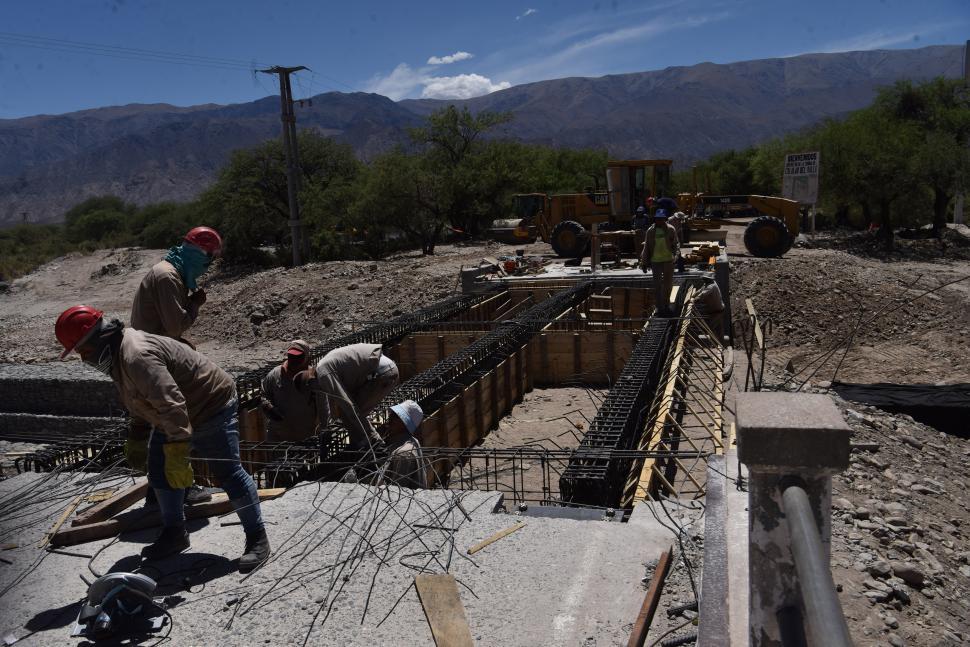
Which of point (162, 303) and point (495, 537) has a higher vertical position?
point (162, 303)

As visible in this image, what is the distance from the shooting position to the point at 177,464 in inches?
152

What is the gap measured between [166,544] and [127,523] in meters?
0.58

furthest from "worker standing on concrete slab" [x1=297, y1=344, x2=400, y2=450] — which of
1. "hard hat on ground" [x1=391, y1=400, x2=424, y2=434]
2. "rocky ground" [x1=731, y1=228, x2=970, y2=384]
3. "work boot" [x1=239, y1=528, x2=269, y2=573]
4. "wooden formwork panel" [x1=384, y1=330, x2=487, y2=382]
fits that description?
"rocky ground" [x1=731, y1=228, x2=970, y2=384]

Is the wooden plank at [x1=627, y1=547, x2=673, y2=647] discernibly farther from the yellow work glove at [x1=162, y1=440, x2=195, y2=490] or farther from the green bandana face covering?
the green bandana face covering

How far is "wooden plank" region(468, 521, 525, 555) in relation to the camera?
165 inches

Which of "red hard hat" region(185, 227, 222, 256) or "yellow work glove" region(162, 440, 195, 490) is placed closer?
"yellow work glove" region(162, 440, 195, 490)

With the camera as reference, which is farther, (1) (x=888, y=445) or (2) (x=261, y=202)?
(2) (x=261, y=202)

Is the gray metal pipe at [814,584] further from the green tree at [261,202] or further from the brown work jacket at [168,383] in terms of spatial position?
the green tree at [261,202]

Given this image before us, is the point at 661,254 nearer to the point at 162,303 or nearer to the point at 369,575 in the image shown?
the point at 162,303

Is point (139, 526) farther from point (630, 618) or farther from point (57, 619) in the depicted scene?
point (630, 618)

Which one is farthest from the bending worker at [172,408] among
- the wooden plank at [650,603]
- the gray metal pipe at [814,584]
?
the gray metal pipe at [814,584]

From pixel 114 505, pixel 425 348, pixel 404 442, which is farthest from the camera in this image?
pixel 425 348

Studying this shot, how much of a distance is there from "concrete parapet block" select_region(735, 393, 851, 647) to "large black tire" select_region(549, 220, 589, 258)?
1859cm

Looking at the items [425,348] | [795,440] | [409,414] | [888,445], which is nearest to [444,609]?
[795,440]
